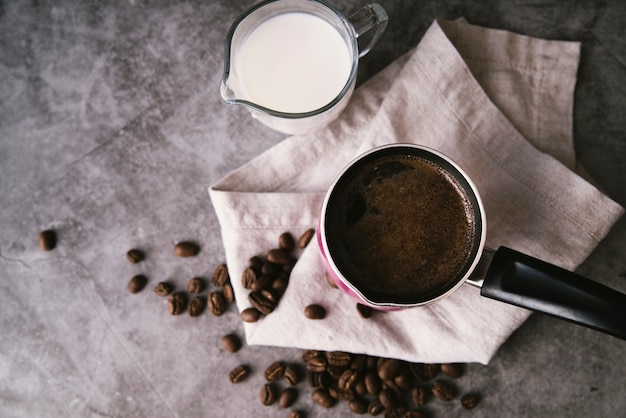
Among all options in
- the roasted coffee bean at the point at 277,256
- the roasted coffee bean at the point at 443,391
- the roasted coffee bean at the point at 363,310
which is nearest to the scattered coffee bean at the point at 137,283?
the roasted coffee bean at the point at 277,256

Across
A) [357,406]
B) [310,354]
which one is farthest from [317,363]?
[357,406]

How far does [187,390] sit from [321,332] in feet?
1.35

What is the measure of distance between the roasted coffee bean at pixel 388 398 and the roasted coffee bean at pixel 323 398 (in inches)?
4.9

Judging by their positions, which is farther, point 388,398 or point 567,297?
point 388,398

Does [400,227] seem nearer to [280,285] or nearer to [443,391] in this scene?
[280,285]

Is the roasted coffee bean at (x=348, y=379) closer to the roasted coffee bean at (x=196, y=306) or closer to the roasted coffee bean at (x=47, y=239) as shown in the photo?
the roasted coffee bean at (x=196, y=306)

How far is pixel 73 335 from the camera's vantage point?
143 centimetres

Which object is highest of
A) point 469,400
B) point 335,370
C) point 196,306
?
point 196,306

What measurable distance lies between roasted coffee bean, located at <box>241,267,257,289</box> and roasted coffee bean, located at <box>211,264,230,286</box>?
0.09 meters

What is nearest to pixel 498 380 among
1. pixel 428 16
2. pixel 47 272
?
pixel 428 16

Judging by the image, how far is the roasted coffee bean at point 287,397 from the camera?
1.37 metres

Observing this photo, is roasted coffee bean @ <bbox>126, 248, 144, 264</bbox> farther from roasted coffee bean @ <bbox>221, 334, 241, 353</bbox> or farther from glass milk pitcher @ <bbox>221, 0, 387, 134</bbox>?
glass milk pitcher @ <bbox>221, 0, 387, 134</bbox>

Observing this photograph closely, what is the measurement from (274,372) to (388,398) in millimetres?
298

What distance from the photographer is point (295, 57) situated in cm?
118
